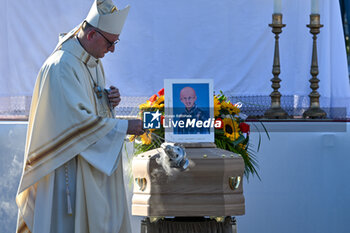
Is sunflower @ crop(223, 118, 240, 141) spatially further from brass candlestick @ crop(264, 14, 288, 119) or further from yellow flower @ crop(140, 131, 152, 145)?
brass candlestick @ crop(264, 14, 288, 119)

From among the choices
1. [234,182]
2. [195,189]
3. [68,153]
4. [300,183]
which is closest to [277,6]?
[300,183]

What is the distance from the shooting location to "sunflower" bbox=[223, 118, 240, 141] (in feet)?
14.7

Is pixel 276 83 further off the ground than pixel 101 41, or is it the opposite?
pixel 101 41

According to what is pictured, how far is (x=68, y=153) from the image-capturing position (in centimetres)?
415

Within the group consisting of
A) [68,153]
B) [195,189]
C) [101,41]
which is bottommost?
[195,189]

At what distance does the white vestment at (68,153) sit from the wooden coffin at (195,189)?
259mm

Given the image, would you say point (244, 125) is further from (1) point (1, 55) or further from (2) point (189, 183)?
(1) point (1, 55)

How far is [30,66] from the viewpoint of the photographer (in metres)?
5.84

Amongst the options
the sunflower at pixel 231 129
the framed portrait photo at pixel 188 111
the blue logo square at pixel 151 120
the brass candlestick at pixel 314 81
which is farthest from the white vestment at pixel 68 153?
the brass candlestick at pixel 314 81

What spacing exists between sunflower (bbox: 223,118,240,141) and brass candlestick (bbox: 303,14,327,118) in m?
1.30

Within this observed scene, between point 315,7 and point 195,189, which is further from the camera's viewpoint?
point 315,7

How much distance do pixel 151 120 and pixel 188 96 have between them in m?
0.28

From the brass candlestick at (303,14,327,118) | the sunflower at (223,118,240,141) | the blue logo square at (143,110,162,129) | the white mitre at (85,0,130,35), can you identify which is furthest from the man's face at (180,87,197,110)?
the brass candlestick at (303,14,327,118)

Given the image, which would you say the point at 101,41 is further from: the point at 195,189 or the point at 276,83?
the point at 276,83
